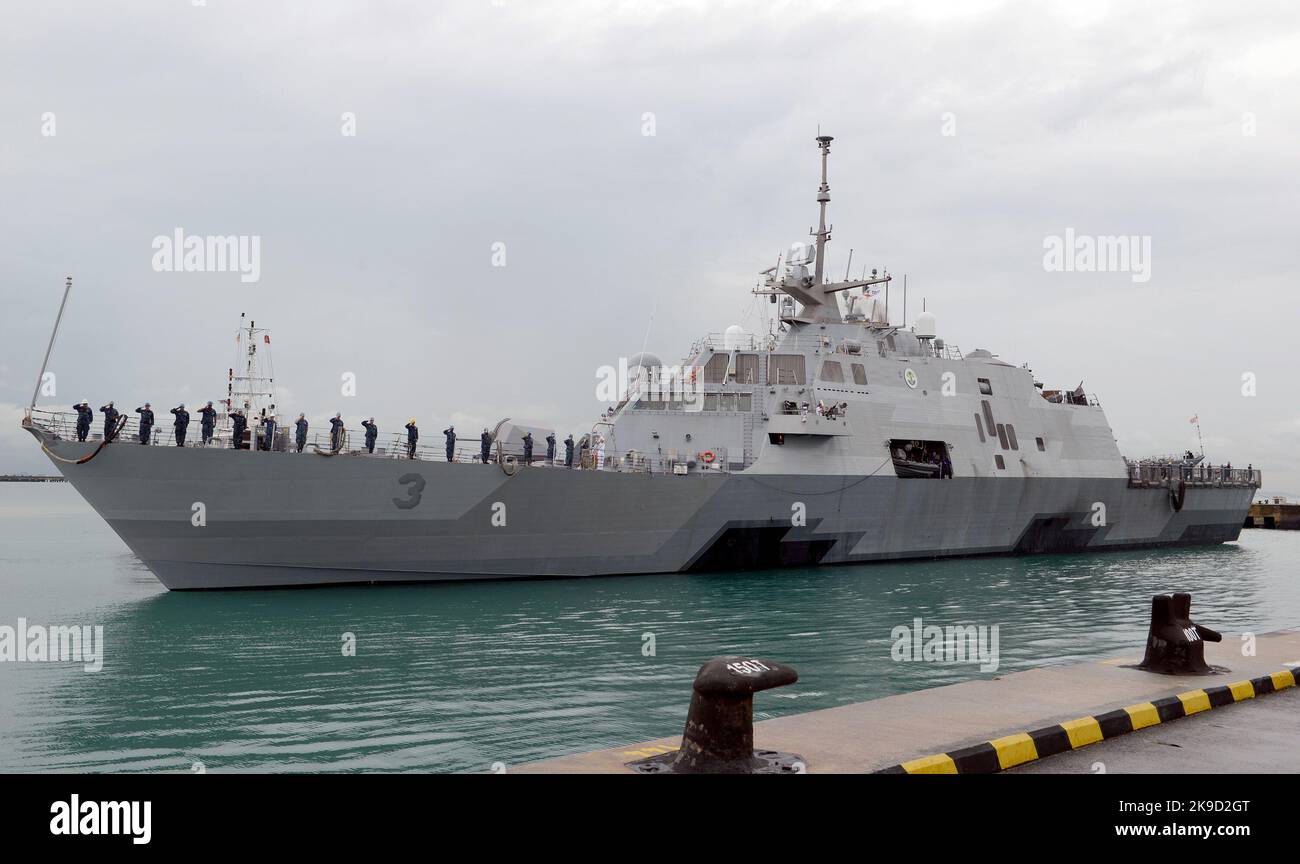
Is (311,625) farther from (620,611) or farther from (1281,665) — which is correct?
(1281,665)

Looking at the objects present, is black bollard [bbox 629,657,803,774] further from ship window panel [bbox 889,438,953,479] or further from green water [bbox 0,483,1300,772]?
ship window panel [bbox 889,438,953,479]

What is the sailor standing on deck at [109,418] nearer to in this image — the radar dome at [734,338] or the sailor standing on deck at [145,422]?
the sailor standing on deck at [145,422]

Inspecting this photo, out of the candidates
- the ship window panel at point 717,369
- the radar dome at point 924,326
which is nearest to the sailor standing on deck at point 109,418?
the ship window panel at point 717,369

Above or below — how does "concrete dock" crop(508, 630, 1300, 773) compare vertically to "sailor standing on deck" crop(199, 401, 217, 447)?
below

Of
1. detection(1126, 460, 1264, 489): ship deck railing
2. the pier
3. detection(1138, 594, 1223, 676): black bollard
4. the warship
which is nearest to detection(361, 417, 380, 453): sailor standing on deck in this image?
the warship

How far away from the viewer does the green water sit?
901 cm

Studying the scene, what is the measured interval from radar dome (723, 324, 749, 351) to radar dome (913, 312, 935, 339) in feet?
22.0

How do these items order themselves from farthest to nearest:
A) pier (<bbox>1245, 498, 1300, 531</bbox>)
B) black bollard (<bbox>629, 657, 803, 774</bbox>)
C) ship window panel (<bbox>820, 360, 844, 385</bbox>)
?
pier (<bbox>1245, 498, 1300, 531</bbox>) < ship window panel (<bbox>820, 360, 844, 385</bbox>) < black bollard (<bbox>629, 657, 803, 774</bbox>)

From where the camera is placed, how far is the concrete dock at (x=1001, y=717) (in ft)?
17.5

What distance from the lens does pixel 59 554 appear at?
104 feet

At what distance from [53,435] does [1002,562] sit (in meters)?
24.6

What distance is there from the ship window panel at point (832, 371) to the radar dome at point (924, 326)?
17.2 feet

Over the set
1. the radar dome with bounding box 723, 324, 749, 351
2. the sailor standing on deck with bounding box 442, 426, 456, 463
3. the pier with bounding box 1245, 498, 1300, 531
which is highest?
the radar dome with bounding box 723, 324, 749, 351
